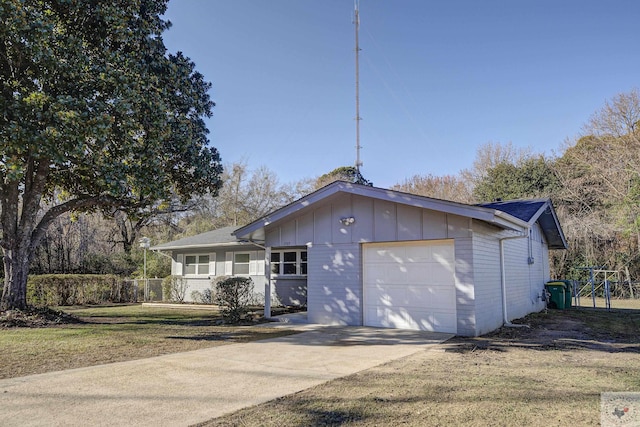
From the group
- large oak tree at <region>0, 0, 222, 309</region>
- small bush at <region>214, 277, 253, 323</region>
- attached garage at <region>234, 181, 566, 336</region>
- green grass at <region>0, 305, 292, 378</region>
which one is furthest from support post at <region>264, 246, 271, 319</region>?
large oak tree at <region>0, 0, 222, 309</region>

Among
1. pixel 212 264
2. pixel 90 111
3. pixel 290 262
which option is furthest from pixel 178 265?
pixel 90 111

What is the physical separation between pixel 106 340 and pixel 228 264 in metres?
9.54

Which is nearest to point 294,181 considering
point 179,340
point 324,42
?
point 324,42

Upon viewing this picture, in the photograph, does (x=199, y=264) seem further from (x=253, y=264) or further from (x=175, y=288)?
(x=253, y=264)

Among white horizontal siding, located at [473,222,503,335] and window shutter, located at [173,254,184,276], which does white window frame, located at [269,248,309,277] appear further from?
white horizontal siding, located at [473,222,503,335]

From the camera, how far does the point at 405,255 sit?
999 cm

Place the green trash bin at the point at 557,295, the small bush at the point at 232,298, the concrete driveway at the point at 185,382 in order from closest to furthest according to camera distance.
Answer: the concrete driveway at the point at 185,382 → the small bush at the point at 232,298 → the green trash bin at the point at 557,295

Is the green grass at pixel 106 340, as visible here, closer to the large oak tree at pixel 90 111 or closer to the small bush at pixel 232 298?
the small bush at pixel 232 298

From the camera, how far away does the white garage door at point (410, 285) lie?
30.7 ft

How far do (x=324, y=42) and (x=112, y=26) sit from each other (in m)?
8.28

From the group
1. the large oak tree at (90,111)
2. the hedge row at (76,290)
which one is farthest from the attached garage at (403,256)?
the hedge row at (76,290)

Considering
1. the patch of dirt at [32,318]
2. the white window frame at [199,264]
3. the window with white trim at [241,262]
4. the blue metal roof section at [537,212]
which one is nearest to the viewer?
the patch of dirt at [32,318]

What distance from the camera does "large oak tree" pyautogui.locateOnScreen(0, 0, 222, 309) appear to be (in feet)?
30.7

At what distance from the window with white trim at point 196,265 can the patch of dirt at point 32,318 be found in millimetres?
7318
